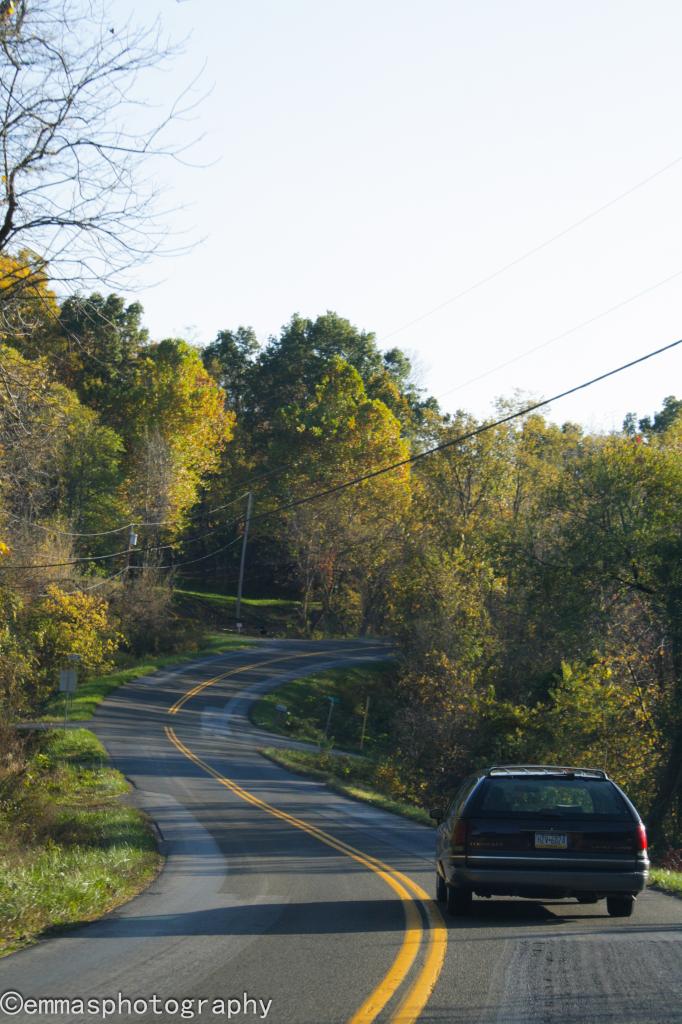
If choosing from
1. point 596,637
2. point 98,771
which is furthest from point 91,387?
point 596,637

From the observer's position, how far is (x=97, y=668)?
60.3 m

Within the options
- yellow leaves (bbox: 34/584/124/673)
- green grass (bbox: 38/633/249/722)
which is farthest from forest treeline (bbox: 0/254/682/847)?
green grass (bbox: 38/633/249/722)

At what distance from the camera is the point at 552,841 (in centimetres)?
1059

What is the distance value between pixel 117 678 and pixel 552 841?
50.3 metres

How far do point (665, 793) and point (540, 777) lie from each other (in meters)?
17.1

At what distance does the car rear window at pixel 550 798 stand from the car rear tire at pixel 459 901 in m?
0.80

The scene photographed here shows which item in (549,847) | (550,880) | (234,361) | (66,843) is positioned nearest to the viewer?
(550,880)

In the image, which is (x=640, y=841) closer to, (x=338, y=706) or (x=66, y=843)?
(x=66, y=843)

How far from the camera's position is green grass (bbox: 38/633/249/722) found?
48.7 metres

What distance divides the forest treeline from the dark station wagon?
288 inches

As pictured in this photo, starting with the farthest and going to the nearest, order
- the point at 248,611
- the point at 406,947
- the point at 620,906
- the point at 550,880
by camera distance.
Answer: the point at 248,611 → the point at 620,906 → the point at 550,880 → the point at 406,947

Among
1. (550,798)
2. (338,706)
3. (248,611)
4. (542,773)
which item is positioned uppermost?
(248,611)

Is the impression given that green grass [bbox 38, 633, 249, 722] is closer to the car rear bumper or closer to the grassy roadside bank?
the grassy roadside bank

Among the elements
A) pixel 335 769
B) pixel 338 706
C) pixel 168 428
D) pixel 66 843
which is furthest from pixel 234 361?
pixel 66 843
